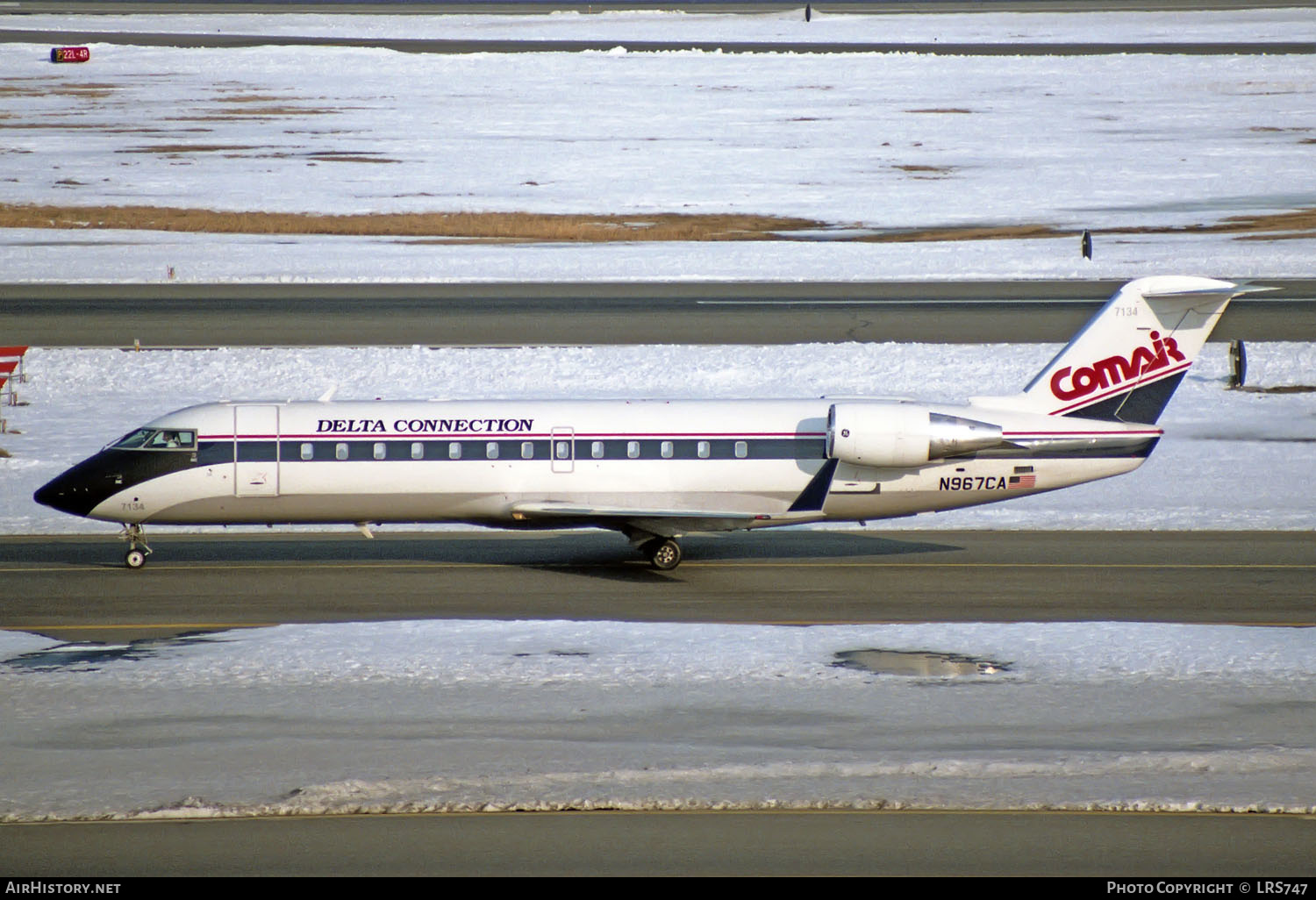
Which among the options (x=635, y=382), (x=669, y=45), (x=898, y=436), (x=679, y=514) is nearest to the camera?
(x=898, y=436)

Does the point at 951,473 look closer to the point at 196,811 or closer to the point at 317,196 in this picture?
the point at 196,811

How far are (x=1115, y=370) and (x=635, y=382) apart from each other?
14.1m

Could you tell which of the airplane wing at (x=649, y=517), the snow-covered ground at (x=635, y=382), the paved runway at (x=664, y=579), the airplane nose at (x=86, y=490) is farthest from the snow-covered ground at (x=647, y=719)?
the snow-covered ground at (x=635, y=382)

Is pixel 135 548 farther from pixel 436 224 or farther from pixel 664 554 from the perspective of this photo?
pixel 436 224

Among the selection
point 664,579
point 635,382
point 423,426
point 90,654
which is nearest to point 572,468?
point 664,579

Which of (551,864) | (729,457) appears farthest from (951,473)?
(551,864)

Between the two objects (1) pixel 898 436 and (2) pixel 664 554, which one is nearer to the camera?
(1) pixel 898 436

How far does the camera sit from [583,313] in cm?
4328

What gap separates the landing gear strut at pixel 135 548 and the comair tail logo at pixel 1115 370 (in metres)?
15.2

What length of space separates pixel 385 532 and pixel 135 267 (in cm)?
2719

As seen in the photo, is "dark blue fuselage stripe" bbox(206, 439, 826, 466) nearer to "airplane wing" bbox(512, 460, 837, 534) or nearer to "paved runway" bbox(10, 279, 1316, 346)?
"airplane wing" bbox(512, 460, 837, 534)

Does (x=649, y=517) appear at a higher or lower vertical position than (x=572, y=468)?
lower

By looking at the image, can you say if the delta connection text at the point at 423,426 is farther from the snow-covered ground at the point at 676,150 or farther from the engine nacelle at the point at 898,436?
the snow-covered ground at the point at 676,150

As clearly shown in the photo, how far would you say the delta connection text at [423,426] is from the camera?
79.9ft
